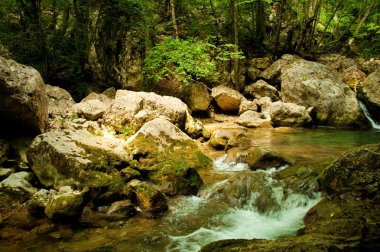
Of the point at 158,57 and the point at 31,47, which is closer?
the point at 31,47

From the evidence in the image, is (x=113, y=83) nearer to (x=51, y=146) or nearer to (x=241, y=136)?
(x=241, y=136)

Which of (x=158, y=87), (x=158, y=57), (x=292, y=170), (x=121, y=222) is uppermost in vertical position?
(x=158, y=57)

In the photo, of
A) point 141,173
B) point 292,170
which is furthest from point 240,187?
point 141,173

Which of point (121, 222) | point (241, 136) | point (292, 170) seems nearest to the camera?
point (121, 222)

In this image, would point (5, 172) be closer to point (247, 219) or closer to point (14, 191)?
point (14, 191)

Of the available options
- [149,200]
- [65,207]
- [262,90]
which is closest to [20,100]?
[65,207]

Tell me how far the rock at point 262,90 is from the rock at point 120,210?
1062cm

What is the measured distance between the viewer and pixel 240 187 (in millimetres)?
5895

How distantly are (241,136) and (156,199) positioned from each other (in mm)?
4415

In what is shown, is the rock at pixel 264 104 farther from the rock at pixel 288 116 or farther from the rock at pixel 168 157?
the rock at pixel 168 157

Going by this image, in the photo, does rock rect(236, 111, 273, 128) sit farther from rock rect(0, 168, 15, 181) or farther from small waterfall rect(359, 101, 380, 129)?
rock rect(0, 168, 15, 181)

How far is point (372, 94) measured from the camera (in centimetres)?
1202

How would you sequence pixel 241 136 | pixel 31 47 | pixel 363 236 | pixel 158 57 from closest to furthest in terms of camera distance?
pixel 363 236
pixel 241 136
pixel 31 47
pixel 158 57

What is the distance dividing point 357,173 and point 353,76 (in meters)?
12.7
